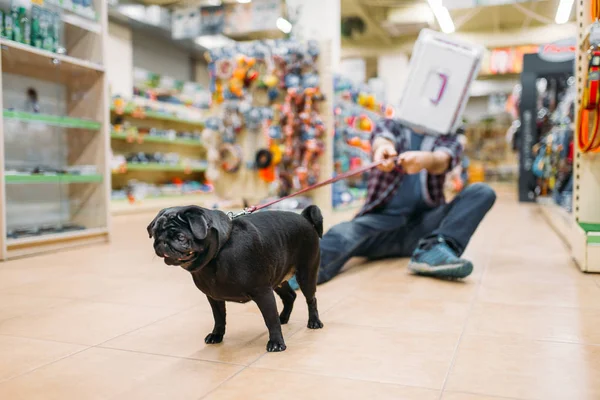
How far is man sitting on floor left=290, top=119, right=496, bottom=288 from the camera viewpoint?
7.80ft

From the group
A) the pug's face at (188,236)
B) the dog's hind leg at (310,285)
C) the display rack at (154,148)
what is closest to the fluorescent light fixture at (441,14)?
the display rack at (154,148)

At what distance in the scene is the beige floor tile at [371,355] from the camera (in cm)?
123

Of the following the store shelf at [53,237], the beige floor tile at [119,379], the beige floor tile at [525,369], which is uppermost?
the store shelf at [53,237]

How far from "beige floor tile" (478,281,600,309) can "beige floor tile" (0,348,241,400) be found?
3.94ft

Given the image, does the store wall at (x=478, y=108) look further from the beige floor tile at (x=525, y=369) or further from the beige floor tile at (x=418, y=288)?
the beige floor tile at (x=525, y=369)

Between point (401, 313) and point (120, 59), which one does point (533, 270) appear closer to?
point (401, 313)

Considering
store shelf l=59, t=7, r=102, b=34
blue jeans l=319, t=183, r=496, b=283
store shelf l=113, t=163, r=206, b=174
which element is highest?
store shelf l=59, t=7, r=102, b=34

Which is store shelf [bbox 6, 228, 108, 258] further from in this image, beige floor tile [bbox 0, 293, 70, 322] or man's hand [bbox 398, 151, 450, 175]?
man's hand [bbox 398, 151, 450, 175]

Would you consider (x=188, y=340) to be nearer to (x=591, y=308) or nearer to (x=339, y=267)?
(x=339, y=267)

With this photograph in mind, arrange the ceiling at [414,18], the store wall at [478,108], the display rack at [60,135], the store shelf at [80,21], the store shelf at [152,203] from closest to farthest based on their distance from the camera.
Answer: the display rack at [60,135] < the store shelf at [80,21] < the store shelf at [152,203] < the ceiling at [414,18] < the store wall at [478,108]

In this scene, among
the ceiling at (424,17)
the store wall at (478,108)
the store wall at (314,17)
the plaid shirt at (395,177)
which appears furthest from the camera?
the store wall at (478,108)

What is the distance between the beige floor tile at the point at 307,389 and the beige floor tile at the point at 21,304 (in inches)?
40.1

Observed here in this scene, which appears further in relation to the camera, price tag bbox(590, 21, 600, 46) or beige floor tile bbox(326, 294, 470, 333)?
price tag bbox(590, 21, 600, 46)

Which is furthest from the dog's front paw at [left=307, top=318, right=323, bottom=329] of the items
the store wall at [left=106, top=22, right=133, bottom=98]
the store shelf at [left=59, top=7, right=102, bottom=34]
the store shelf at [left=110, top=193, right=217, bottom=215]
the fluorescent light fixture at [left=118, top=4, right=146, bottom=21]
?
the fluorescent light fixture at [left=118, top=4, right=146, bottom=21]
